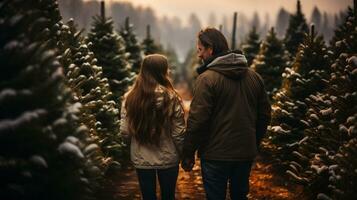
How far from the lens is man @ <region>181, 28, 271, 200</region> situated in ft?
16.8

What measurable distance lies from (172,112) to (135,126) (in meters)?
0.49

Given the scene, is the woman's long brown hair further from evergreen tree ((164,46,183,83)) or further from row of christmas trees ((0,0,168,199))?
evergreen tree ((164,46,183,83))

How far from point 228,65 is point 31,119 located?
8.13 ft

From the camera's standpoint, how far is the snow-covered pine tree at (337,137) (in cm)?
519

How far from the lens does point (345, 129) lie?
5727 millimetres

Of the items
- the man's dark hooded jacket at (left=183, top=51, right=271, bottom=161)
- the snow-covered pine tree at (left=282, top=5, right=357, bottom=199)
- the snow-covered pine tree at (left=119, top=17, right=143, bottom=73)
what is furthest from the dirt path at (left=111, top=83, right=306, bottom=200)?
the snow-covered pine tree at (left=119, top=17, right=143, bottom=73)

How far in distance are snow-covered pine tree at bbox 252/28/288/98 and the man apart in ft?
29.6

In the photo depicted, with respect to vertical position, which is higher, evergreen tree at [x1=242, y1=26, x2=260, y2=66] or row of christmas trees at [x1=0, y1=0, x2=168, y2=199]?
evergreen tree at [x1=242, y1=26, x2=260, y2=66]

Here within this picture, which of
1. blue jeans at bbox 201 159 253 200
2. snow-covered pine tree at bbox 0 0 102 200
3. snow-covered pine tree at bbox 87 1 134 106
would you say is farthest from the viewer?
snow-covered pine tree at bbox 87 1 134 106

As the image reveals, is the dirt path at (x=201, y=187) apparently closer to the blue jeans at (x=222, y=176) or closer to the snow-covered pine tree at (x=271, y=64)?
the blue jeans at (x=222, y=176)

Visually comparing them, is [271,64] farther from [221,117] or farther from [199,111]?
[199,111]

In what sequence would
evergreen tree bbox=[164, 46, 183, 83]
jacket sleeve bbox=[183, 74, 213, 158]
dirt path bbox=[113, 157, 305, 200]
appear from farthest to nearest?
evergreen tree bbox=[164, 46, 183, 83]
dirt path bbox=[113, 157, 305, 200]
jacket sleeve bbox=[183, 74, 213, 158]

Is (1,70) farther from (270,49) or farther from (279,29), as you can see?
(279,29)

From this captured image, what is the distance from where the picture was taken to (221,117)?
16.9 feet
